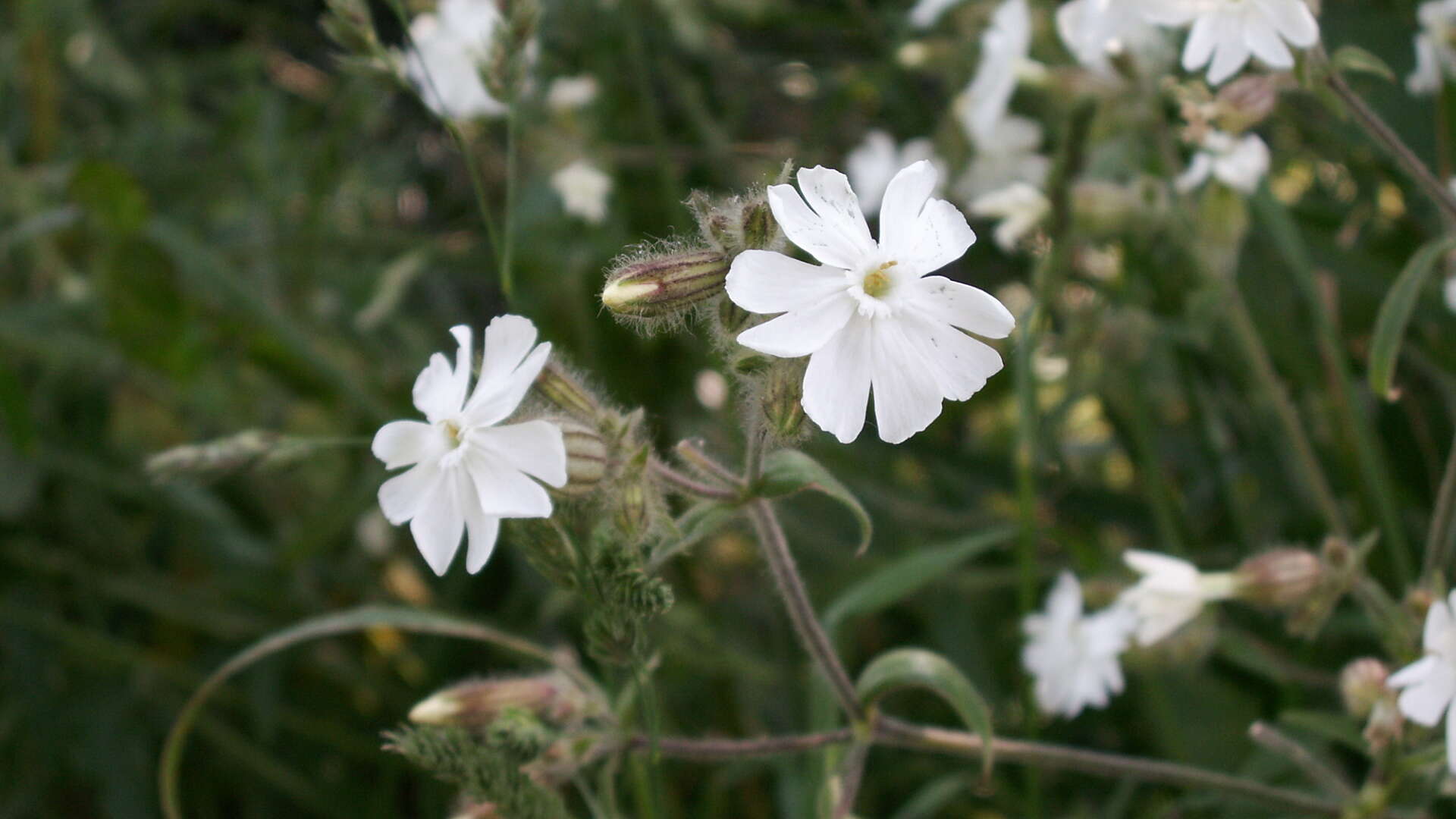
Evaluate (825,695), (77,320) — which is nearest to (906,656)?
(825,695)

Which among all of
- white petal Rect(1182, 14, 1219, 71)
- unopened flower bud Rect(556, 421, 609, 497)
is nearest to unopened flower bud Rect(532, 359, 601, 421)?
unopened flower bud Rect(556, 421, 609, 497)

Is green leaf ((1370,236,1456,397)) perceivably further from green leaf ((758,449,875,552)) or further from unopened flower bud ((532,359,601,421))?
unopened flower bud ((532,359,601,421))

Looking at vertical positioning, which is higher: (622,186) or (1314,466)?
(622,186)

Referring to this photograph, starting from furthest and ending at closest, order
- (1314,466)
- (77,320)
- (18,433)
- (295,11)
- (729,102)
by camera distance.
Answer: (295,11) → (729,102) → (77,320) → (18,433) → (1314,466)

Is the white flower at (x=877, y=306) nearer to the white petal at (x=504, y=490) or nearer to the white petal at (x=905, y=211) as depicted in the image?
the white petal at (x=905, y=211)

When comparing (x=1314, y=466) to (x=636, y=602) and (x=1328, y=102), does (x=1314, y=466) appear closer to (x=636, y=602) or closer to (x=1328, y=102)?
(x=1328, y=102)

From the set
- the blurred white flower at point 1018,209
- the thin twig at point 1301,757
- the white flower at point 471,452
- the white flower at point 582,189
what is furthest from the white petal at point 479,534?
the white flower at point 582,189
